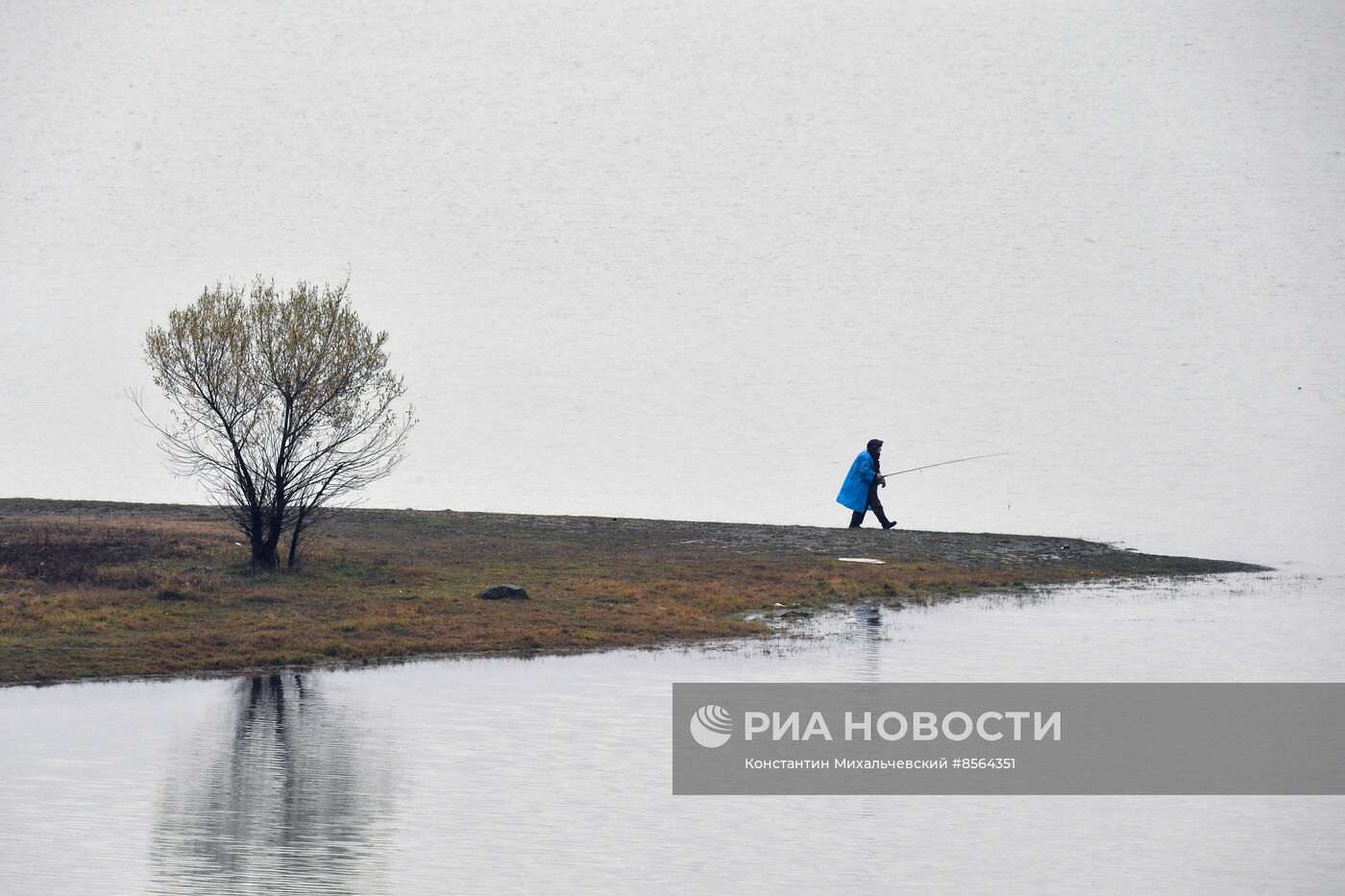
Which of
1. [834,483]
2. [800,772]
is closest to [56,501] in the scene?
[834,483]

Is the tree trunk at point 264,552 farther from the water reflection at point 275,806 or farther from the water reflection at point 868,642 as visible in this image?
the water reflection at point 275,806

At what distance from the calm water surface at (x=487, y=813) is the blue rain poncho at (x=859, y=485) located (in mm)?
21775

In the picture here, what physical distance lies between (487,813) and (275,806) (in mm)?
2060

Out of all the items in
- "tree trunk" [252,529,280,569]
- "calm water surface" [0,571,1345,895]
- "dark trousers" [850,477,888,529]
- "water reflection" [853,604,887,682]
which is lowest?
"calm water surface" [0,571,1345,895]

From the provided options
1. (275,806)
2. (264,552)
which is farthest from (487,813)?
(264,552)

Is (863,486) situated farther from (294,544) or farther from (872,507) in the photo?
(294,544)

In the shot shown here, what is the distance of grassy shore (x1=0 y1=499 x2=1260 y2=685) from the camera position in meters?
26.2

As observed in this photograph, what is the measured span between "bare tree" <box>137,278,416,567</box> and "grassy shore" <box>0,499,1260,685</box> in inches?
66.5

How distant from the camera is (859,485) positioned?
47.0 meters

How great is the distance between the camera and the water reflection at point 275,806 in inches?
531

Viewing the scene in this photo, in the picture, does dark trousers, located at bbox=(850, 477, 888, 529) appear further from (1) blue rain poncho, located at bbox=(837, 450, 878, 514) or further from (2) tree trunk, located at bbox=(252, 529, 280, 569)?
(2) tree trunk, located at bbox=(252, 529, 280, 569)

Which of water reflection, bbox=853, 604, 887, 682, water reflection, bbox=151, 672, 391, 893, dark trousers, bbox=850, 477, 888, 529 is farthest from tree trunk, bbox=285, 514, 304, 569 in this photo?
dark trousers, bbox=850, 477, 888, 529

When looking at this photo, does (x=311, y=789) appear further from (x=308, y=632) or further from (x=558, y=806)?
(x=308, y=632)

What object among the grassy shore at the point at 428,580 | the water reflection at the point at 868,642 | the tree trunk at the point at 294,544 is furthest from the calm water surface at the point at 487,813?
the tree trunk at the point at 294,544
